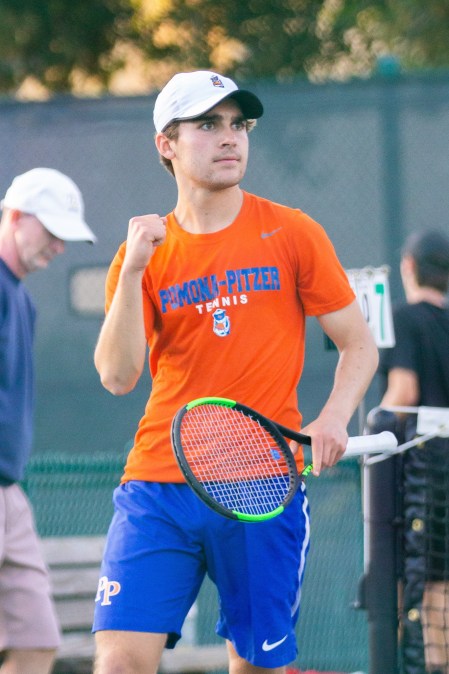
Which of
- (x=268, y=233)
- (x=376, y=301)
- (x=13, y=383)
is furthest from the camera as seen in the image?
(x=376, y=301)

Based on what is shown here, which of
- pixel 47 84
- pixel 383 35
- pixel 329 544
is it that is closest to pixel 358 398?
pixel 329 544

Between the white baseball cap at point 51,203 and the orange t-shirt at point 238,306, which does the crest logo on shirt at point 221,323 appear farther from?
the white baseball cap at point 51,203

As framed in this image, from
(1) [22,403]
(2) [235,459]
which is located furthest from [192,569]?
(1) [22,403]

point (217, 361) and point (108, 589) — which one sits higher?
point (217, 361)

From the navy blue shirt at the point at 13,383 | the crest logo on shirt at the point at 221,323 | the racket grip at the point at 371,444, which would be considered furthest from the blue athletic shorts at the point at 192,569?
the navy blue shirt at the point at 13,383

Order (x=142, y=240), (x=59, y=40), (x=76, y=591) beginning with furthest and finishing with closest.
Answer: (x=59, y=40), (x=76, y=591), (x=142, y=240)

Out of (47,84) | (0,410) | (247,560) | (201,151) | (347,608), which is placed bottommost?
(347,608)

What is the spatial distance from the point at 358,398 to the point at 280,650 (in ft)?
2.38

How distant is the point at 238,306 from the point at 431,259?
2154mm

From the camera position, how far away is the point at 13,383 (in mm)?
4578

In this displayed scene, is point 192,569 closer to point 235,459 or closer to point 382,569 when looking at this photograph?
point 235,459

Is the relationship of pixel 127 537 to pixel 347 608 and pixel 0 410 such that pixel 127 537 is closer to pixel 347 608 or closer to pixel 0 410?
pixel 0 410

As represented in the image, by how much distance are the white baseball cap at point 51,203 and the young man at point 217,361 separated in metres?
0.91

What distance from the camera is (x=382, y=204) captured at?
6738mm
